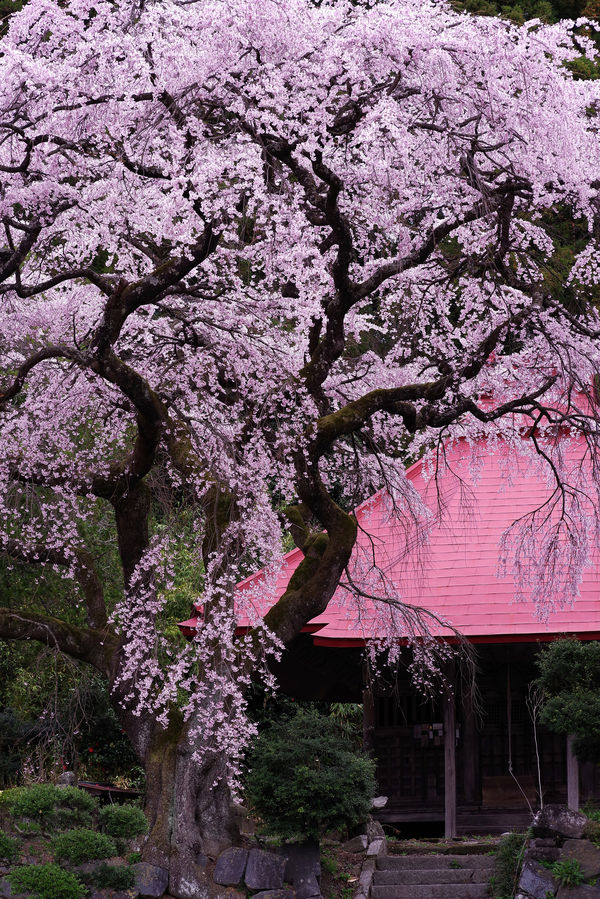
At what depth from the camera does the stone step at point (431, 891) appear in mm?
9406

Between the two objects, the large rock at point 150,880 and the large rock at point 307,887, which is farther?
the large rock at point 307,887

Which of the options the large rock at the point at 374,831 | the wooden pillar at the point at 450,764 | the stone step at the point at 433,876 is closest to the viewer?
the stone step at the point at 433,876

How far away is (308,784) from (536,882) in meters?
2.06

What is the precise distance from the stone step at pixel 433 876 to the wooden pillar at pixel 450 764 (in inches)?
49.5

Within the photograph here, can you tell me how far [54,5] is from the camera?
26.5 ft

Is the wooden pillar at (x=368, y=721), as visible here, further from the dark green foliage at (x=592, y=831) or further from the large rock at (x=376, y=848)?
the dark green foliage at (x=592, y=831)

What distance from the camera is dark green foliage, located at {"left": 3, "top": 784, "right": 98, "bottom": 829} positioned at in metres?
8.67

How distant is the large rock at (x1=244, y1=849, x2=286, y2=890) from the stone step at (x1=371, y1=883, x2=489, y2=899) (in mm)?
1026

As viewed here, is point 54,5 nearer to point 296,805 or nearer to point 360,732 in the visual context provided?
point 296,805

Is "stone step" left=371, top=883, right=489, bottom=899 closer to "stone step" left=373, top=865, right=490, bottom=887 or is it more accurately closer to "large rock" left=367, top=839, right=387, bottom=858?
"stone step" left=373, top=865, right=490, bottom=887

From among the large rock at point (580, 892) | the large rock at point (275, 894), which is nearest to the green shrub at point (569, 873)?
the large rock at point (580, 892)

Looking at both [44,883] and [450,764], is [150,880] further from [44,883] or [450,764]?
[450,764]

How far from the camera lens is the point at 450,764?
1140cm

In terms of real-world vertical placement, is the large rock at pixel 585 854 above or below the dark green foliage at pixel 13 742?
below
